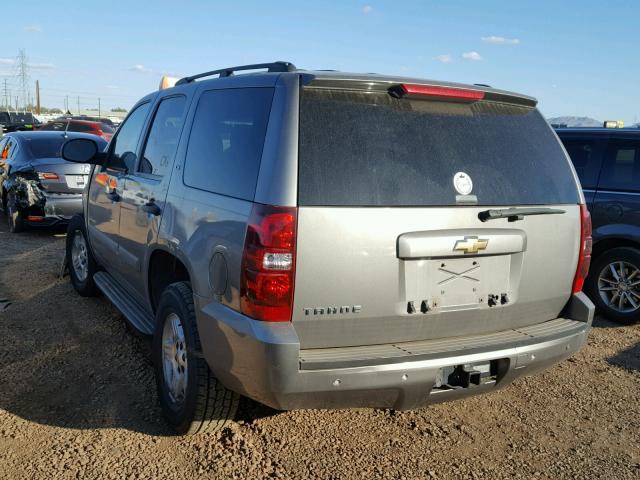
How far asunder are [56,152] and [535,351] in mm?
8293

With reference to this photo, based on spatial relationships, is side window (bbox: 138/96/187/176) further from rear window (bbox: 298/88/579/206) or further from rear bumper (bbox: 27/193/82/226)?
rear bumper (bbox: 27/193/82/226)

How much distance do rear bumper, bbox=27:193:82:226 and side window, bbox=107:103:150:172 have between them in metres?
4.23

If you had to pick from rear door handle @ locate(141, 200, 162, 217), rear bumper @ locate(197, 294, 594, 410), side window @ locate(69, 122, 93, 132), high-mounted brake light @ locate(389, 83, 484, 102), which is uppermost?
high-mounted brake light @ locate(389, 83, 484, 102)

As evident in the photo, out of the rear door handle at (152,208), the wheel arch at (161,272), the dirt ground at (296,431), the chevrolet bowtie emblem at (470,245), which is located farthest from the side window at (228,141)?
the dirt ground at (296,431)

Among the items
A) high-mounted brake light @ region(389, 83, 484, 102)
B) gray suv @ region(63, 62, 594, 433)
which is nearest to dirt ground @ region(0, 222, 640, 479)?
gray suv @ region(63, 62, 594, 433)

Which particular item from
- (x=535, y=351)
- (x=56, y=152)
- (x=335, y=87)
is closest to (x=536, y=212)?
(x=535, y=351)

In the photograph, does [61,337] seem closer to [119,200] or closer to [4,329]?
[4,329]

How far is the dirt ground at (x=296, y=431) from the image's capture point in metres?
3.18

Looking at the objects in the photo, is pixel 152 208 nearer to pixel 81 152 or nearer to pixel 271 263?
pixel 271 263

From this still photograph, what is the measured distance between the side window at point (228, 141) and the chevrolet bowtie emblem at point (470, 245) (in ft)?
3.24

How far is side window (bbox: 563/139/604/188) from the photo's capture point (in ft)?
20.2

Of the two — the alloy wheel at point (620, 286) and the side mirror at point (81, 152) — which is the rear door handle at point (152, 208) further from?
the alloy wheel at point (620, 286)

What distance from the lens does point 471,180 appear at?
9.91ft

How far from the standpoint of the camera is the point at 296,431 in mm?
3555
